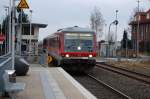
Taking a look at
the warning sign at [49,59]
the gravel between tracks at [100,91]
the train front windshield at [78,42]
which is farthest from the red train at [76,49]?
the warning sign at [49,59]

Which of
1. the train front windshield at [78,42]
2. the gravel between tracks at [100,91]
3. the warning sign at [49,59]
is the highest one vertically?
the train front windshield at [78,42]

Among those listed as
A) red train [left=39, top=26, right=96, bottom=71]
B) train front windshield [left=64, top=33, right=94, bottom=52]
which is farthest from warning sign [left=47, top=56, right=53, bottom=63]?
train front windshield [left=64, top=33, right=94, bottom=52]

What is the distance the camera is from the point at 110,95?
836 inches

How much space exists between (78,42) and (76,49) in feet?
2.14

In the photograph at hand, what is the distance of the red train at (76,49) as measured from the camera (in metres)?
32.1

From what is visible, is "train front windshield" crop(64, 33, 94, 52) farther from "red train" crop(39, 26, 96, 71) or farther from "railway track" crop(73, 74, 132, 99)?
"railway track" crop(73, 74, 132, 99)

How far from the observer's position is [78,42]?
33.0m

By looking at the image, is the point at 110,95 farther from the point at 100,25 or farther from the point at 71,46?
the point at 100,25

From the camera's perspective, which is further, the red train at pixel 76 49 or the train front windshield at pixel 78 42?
the train front windshield at pixel 78 42

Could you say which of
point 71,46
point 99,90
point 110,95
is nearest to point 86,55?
point 71,46

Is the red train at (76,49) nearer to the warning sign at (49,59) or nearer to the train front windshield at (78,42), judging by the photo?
the train front windshield at (78,42)

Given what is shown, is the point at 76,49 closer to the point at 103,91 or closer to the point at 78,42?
the point at 78,42

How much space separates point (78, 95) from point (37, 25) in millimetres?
78779

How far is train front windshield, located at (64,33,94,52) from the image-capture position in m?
32.5
